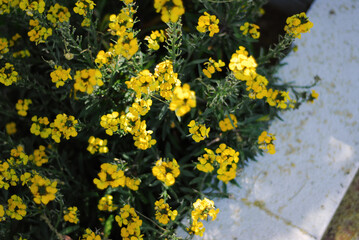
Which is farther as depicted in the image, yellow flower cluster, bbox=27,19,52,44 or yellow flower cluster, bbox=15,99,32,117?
yellow flower cluster, bbox=15,99,32,117

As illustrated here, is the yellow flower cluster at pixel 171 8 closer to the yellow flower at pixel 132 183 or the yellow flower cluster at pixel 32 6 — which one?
the yellow flower cluster at pixel 32 6

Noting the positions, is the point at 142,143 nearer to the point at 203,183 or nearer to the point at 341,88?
the point at 203,183

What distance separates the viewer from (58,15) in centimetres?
185

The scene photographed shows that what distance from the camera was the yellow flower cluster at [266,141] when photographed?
6.34ft

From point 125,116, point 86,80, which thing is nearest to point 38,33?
point 86,80

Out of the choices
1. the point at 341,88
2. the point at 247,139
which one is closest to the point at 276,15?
the point at 341,88

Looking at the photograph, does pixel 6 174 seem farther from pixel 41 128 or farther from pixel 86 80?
pixel 86 80

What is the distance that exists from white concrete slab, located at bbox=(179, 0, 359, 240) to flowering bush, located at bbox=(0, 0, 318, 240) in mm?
165

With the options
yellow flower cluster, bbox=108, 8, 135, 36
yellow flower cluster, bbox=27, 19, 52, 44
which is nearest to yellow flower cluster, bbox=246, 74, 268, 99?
yellow flower cluster, bbox=108, 8, 135, 36

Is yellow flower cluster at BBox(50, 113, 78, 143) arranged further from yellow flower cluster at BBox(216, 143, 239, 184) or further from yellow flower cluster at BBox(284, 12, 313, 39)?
yellow flower cluster at BBox(284, 12, 313, 39)

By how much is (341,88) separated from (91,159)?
192cm

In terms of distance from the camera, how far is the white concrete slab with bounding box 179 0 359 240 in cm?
221

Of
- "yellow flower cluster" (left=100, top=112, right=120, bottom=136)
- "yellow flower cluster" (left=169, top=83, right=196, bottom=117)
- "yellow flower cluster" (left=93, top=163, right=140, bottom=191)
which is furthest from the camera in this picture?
"yellow flower cluster" (left=100, top=112, right=120, bottom=136)

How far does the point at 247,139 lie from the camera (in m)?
2.30
